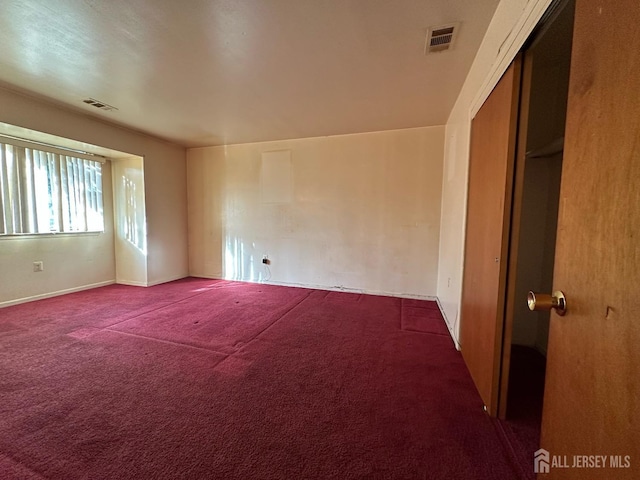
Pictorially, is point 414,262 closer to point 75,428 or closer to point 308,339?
point 308,339

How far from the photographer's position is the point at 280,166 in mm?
4477

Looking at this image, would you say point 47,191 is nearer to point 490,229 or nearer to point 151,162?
point 151,162

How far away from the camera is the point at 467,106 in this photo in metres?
2.35

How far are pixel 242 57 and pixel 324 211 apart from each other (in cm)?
250

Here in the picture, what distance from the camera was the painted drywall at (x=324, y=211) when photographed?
387cm

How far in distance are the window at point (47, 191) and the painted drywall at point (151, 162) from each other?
0.58 metres

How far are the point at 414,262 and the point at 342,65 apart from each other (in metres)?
2.78

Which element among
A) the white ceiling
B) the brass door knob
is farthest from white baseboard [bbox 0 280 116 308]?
the brass door knob

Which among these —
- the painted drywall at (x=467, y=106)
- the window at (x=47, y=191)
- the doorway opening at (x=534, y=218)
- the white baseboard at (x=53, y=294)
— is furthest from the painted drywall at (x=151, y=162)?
the doorway opening at (x=534, y=218)

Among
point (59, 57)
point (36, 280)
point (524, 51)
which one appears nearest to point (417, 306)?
point (524, 51)

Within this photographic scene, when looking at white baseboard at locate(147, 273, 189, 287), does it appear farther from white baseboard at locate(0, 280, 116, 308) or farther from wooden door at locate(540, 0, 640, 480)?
wooden door at locate(540, 0, 640, 480)

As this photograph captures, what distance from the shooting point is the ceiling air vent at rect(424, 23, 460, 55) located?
6.00ft

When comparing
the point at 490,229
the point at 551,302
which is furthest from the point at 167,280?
the point at 551,302

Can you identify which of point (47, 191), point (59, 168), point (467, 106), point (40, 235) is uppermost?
point (467, 106)
